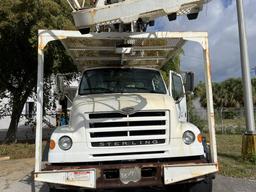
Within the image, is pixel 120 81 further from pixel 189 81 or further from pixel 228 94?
pixel 228 94

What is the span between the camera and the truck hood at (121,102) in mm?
7004

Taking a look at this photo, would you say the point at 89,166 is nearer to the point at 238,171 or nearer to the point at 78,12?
the point at 78,12

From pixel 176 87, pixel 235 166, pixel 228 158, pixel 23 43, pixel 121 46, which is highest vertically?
pixel 23 43

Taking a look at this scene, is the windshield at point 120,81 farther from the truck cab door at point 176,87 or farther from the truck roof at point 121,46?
the truck cab door at point 176,87

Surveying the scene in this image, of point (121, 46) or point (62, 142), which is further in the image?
point (121, 46)

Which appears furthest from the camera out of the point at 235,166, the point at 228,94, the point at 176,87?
the point at 228,94

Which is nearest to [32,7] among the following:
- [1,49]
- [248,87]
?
[1,49]

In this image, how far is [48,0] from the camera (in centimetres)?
1570

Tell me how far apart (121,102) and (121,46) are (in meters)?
1.26

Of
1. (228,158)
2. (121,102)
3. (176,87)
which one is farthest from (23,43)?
(121,102)

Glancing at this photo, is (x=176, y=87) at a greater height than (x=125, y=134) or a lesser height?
greater

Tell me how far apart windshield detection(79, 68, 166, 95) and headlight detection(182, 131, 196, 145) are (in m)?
1.47

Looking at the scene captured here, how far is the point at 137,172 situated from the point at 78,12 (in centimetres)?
243

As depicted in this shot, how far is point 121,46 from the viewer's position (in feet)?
26.2
